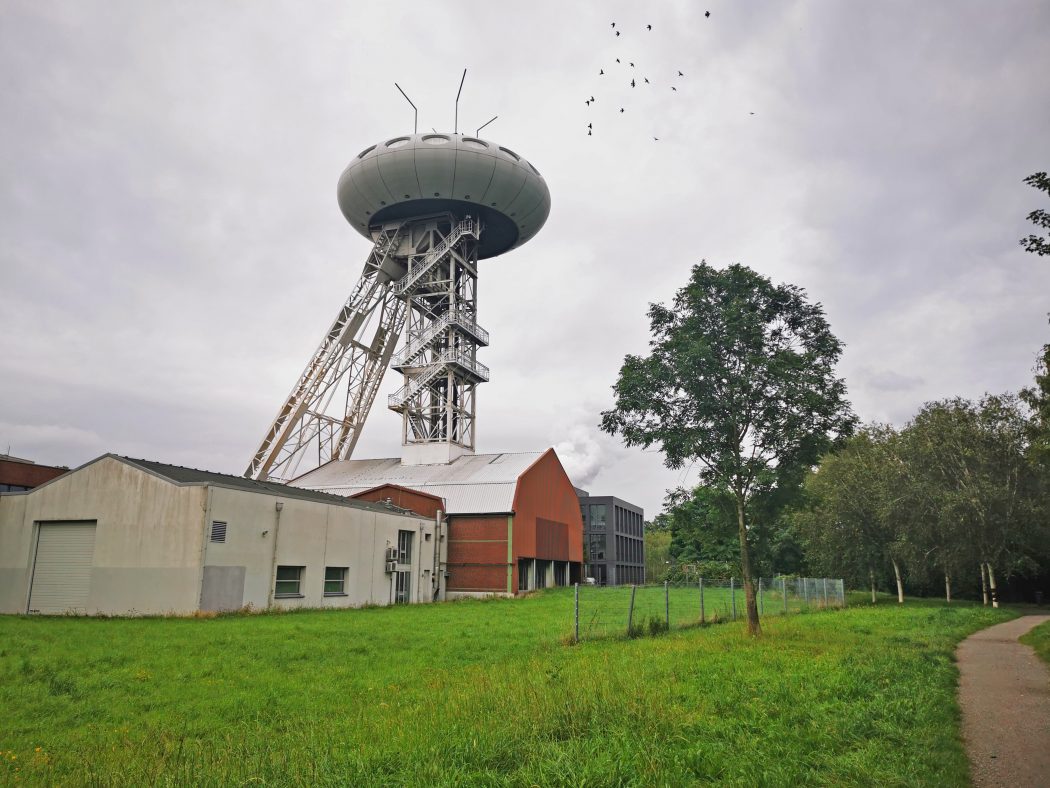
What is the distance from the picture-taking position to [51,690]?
1055 cm

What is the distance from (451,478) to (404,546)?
29.4ft

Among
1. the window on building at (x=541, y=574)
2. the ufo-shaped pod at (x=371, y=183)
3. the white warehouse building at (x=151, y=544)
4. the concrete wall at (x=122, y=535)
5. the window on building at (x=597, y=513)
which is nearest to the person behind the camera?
the concrete wall at (x=122, y=535)

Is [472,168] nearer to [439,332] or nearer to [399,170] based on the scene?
[399,170]

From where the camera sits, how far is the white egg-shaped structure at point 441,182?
5038cm

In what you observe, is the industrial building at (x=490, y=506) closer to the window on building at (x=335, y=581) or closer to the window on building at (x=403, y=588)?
the window on building at (x=403, y=588)

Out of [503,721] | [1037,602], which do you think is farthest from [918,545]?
[503,721]

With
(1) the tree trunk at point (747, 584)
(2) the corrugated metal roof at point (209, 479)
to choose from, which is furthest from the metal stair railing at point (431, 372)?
(1) the tree trunk at point (747, 584)

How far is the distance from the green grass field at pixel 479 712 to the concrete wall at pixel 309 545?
917cm

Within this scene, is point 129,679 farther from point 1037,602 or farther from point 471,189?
point 1037,602

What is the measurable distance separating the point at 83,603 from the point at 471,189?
3660 centimetres

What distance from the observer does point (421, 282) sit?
5381 centimetres

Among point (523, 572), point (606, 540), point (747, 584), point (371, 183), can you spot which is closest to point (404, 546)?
point (523, 572)

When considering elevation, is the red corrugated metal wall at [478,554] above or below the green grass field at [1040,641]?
above

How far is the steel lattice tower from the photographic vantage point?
167ft
